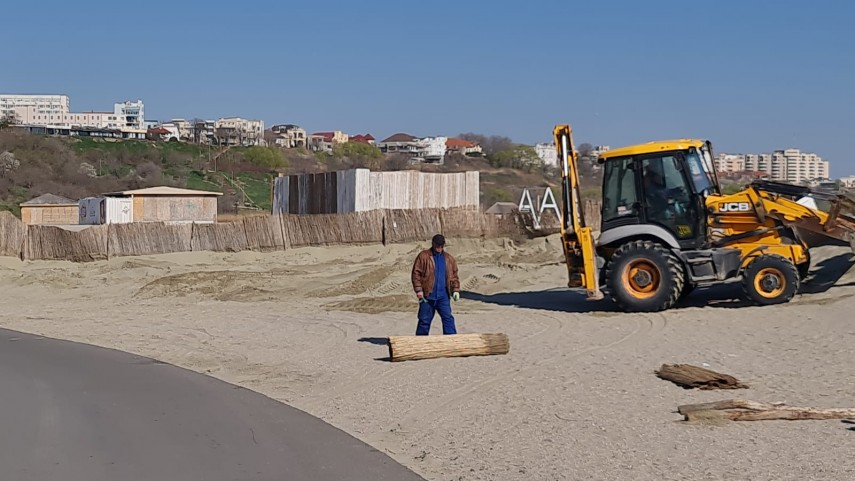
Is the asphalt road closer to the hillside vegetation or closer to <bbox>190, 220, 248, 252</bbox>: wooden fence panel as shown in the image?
<bbox>190, 220, 248, 252</bbox>: wooden fence panel

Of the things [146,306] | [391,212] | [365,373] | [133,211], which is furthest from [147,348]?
[133,211]

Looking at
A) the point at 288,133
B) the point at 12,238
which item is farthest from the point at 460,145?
the point at 12,238

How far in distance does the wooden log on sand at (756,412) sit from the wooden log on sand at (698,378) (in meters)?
1.61

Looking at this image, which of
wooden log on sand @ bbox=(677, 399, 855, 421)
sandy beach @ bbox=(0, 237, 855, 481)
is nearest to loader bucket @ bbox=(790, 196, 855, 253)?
sandy beach @ bbox=(0, 237, 855, 481)

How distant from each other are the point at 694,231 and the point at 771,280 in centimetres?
155

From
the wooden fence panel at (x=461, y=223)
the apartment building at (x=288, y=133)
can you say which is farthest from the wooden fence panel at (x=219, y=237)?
the apartment building at (x=288, y=133)

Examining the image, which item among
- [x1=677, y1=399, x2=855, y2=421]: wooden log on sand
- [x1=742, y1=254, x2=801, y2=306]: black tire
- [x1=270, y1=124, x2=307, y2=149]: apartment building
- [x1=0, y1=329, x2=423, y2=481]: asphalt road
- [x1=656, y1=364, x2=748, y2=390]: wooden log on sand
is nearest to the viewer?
[x1=0, y1=329, x2=423, y2=481]: asphalt road

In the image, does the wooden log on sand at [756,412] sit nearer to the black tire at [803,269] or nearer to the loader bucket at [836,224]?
the loader bucket at [836,224]

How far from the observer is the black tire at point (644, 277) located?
61.0ft

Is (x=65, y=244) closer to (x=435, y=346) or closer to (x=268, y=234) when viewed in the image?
(x=268, y=234)

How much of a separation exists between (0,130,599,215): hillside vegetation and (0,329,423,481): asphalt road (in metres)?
52.0

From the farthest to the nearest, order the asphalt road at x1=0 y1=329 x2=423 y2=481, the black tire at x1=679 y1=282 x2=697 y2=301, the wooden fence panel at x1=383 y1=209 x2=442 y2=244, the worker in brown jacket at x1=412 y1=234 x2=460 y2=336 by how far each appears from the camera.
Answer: the wooden fence panel at x1=383 y1=209 x2=442 y2=244, the black tire at x1=679 y1=282 x2=697 y2=301, the worker in brown jacket at x1=412 y1=234 x2=460 y2=336, the asphalt road at x1=0 y1=329 x2=423 y2=481

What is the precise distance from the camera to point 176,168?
3509 inches

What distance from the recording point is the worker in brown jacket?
1575 cm
